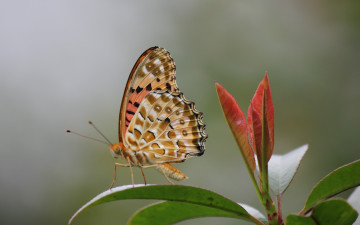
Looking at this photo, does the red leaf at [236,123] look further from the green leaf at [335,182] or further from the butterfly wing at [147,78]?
the butterfly wing at [147,78]

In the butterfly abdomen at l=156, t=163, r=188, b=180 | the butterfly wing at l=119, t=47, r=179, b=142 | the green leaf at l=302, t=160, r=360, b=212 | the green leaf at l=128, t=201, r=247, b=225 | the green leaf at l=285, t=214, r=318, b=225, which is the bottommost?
the butterfly abdomen at l=156, t=163, r=188, b=180

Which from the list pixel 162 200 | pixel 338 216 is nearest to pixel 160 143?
pixel 162 200

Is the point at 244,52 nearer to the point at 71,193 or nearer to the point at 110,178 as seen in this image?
the point at 110,178

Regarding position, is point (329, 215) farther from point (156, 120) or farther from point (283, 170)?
point (156, 120)

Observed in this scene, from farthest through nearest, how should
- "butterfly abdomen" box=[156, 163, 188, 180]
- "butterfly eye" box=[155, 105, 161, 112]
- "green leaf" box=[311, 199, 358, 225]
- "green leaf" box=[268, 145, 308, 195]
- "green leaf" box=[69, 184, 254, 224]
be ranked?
"butterfly eye" box=[155, 105, 161, 112] → "butterfly abdomen" box=[156, 163, 188, 180] → "green leaf" box=[268, 145, 308, 195] → "green leaf" box=[69, 184, 254, 224] → "green leaf" box=[311, 199, 358, 225]

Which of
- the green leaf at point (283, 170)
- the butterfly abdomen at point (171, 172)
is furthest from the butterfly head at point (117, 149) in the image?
the green leaf at point (283, 170)

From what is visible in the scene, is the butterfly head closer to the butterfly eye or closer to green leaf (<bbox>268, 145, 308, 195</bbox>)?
the butterfly eye

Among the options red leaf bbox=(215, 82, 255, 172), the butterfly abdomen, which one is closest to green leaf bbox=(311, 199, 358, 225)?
red leaf bbox=(215, 82, 255, 172)
